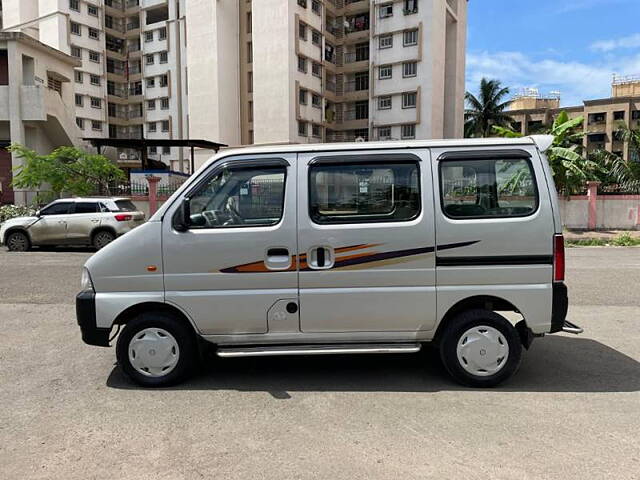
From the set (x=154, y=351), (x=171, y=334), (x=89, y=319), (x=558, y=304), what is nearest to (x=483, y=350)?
(x=558, y=304)

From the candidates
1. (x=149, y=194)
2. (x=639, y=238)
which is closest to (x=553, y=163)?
(x=639, y=238)

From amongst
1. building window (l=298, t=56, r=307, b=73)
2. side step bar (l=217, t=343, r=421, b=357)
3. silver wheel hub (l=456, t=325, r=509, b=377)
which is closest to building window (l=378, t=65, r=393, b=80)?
building window (l=298, t=56, r=307, b=73)

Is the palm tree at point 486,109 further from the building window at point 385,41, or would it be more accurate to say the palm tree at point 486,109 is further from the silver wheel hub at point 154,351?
the silver wheel hub at point 154,351

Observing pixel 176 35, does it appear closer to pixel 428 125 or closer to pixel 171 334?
pixel 428 125

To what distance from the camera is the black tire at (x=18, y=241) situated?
15.6 m

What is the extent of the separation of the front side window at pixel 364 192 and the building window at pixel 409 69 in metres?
38.9

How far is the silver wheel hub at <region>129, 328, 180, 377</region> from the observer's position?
179 inches

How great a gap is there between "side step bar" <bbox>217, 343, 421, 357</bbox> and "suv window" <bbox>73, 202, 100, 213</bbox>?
40.3 feet

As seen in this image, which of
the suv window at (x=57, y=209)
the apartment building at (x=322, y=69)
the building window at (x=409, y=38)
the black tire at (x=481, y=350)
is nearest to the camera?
the black tire at (x=481, y=350)

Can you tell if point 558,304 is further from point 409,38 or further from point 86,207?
point 409,38

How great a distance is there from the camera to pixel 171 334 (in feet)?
14.8

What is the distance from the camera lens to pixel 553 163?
21.3 metres

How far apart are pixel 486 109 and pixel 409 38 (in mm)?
11878

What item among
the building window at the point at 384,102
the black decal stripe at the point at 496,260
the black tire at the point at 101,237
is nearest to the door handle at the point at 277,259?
the black decal stripe at the point at 496,260
